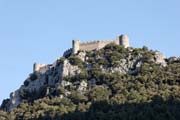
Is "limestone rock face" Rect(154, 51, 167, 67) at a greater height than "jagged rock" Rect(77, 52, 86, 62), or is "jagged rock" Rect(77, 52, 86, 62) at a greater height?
"jagged rock" Rect(77, 52, 86, 62)

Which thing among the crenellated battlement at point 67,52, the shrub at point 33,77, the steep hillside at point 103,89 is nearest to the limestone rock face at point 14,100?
the steep hillside at point 103,89

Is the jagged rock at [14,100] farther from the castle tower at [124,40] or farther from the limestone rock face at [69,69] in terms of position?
the castle tower at [124,40]

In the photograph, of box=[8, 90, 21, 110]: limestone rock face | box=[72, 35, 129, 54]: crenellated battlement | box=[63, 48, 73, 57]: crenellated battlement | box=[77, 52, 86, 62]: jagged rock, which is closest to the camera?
box=[77, 52, 86, 62]: jagged rock

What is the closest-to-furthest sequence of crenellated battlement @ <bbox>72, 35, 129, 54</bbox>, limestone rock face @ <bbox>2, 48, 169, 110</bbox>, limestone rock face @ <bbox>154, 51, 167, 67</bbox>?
limestone rock face @ <bbox>2, 48, 169, 110</bbox>, limestone rock face @ <bbox>154, 51, 167, 67</bbox>, crenellated battlement @ <bbox>72, 35, 129, 54</bbox>

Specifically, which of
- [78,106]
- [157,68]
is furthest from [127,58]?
[78,106]

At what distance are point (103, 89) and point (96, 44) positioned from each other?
1377 centimetres

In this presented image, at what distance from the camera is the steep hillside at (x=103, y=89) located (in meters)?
119

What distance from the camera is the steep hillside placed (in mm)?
118875

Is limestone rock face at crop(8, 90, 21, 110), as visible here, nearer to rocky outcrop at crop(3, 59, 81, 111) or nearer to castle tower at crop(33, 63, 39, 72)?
rocky outcrop at crop(3, 59, 81, 111)

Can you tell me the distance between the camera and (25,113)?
418ft

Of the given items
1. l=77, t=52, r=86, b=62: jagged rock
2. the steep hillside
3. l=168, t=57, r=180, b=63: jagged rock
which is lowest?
the steep hillside

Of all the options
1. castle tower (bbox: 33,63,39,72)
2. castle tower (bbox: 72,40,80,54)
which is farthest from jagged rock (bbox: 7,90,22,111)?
castle tower (bbox: 72,40,80,54)

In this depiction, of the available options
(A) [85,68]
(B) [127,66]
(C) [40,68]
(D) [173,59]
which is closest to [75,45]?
(A) [85,68]

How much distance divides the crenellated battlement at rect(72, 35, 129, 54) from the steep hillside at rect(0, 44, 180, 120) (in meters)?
Result: 1.37
